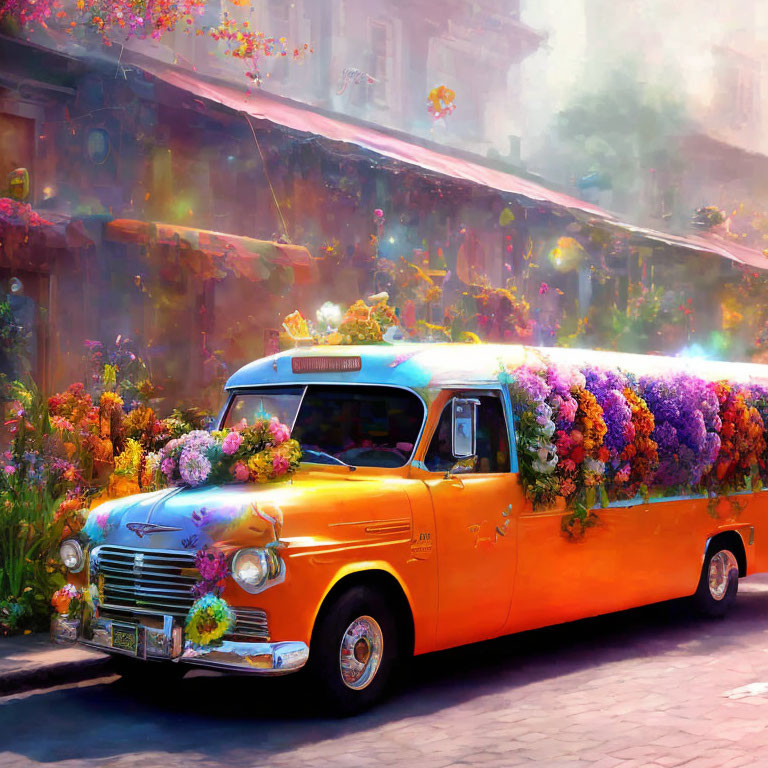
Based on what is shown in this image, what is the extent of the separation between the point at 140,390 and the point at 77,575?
4.99 metres

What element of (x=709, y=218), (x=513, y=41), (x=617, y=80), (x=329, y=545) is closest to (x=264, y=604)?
(x=329, y=545)

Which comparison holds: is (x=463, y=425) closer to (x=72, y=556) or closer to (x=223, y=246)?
(x=72, y=556)

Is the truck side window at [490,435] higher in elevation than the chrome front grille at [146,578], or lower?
higher

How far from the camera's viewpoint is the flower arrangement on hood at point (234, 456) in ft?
22.8

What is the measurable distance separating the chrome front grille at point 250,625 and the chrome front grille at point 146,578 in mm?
286

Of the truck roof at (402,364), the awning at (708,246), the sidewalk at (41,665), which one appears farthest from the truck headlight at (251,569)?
the awning at (708,246)

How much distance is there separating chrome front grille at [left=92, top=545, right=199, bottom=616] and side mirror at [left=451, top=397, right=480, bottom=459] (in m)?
1.82

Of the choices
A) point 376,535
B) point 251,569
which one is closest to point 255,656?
point 251,569

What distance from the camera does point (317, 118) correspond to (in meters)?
15.6

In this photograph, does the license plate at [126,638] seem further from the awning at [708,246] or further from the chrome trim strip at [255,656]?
the awning at [708,246]

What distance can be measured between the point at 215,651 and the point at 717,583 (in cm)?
562

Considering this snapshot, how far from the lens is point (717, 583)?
1033 cm

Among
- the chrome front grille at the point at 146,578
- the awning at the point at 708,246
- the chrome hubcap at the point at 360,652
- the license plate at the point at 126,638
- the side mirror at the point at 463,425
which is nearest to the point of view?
the chrome front grille at the point at 146,578

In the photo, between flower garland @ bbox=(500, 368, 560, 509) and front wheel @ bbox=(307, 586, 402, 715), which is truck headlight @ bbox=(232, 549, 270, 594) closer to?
front wheel @ bbox=(307, 586, 402, 715)
